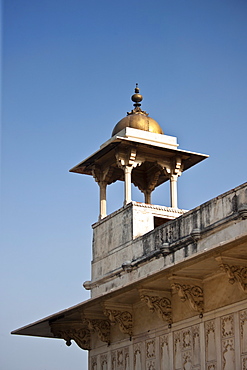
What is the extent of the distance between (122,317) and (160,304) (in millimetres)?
1545

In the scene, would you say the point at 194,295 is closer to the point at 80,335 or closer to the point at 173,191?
the point at 80,335

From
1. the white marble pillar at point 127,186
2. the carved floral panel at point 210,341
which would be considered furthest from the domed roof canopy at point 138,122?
the carved floral panel at point 210,341

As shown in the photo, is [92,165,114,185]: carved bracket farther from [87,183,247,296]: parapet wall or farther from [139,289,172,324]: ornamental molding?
[139,289,172,324]: ornamental molding

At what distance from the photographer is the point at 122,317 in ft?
53.4

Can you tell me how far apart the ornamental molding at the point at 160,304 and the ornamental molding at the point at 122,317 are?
1231 mm

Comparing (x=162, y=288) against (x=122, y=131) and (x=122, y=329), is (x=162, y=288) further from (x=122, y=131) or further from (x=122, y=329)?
(x=122, y=131)

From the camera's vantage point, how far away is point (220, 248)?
12047 millimetres

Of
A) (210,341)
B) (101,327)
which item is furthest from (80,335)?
(210,341)

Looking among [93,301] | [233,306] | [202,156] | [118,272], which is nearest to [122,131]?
[202,156]

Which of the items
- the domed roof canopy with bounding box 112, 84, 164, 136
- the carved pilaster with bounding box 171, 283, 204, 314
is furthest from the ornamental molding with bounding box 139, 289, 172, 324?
the domed roof canopy with bounding box 112, 84, 164, 136

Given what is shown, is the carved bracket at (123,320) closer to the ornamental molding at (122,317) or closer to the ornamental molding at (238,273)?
the ornamental molding at (122,317)

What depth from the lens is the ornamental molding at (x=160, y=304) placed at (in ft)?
48.7

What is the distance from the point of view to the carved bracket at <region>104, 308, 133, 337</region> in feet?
53.0

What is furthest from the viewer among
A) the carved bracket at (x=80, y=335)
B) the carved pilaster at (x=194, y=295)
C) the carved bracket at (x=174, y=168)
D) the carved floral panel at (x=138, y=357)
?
the carved bracket at (x=174, y=168)
